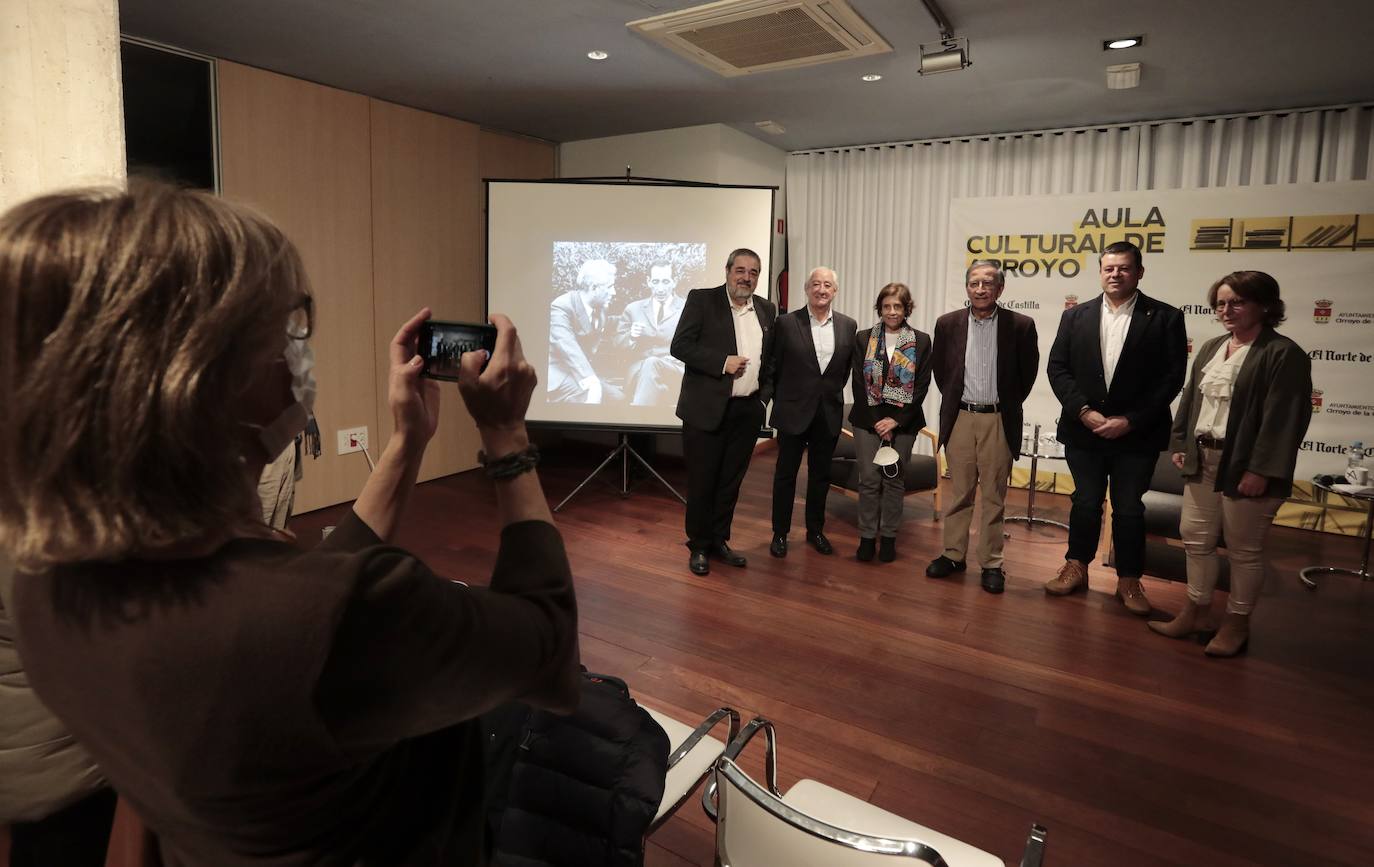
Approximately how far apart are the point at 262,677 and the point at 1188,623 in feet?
11.4

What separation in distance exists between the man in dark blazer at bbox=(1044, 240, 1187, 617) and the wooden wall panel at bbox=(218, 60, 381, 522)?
13.0 feet

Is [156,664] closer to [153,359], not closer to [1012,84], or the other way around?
[153,359]

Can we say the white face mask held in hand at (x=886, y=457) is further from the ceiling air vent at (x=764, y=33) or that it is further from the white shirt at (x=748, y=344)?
the ceiling air vent at (x=764, y=33)

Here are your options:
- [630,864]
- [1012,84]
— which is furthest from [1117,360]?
[630,864]

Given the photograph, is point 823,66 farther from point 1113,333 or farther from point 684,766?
point 684,766

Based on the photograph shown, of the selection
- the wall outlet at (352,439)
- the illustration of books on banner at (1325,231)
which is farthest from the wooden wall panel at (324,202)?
the illustration of books on banner at (1325,231)

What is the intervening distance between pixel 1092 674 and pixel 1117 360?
4.22ft

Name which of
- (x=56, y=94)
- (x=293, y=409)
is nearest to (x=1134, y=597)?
(x=293, y=409)

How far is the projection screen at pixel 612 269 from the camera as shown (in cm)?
484

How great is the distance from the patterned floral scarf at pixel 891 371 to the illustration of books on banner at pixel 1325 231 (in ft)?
8.67

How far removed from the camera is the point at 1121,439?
316 cm

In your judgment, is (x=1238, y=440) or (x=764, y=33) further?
(x=764, y=33)

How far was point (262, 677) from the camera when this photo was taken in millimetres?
500

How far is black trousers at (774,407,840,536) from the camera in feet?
12.6
